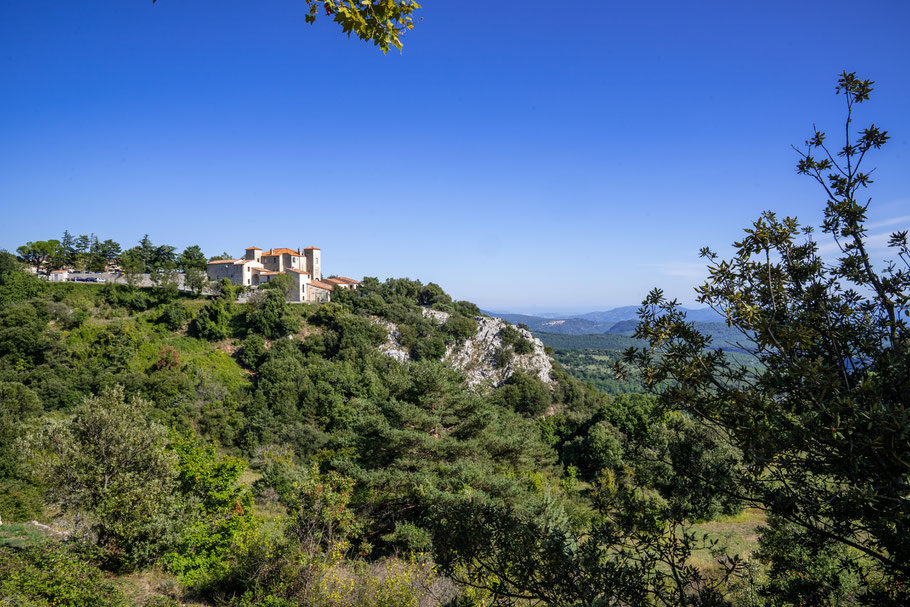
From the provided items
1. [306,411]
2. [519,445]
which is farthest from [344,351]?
[519,445]

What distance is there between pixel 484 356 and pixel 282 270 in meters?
33.2

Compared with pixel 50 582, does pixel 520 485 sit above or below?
below

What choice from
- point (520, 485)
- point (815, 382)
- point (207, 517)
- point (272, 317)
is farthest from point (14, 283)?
point (815, 382)

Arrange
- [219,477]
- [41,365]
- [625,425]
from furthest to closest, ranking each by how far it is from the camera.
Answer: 1. [625,425]
2. [41,365]
3. [219,477]

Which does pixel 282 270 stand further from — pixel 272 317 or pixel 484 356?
pixel 484 356

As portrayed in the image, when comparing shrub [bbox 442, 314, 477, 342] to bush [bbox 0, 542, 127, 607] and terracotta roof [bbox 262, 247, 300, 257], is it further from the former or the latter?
bush [bbox 0, 542, 127, 607]

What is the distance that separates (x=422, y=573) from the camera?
8305mm

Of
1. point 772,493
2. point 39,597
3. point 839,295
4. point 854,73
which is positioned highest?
point 854,73

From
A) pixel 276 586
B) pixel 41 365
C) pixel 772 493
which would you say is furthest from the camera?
pixel 41 365

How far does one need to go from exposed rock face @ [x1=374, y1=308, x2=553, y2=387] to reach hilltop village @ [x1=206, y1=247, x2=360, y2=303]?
1228cm

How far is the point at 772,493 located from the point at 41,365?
47.6 meters

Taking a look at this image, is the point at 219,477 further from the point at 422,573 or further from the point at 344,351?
the point at 344,351

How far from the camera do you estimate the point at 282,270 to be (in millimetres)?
64500

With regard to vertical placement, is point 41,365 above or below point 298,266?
below
